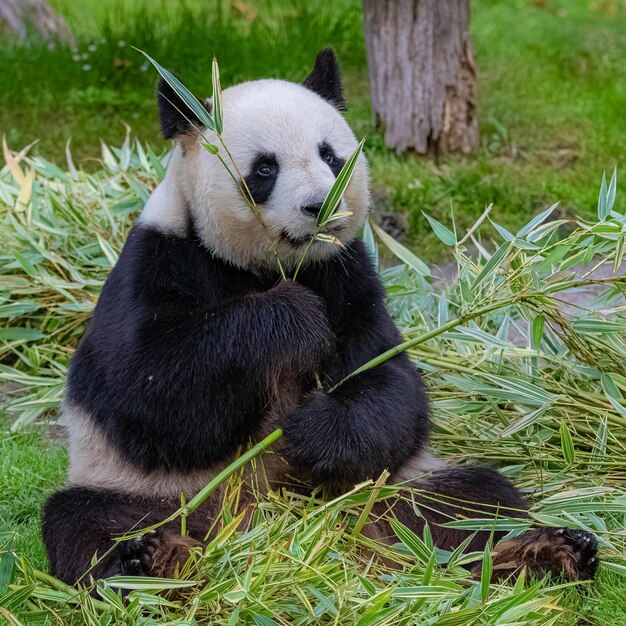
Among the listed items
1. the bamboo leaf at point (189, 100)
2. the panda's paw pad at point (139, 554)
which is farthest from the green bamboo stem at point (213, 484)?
the bamboo leaf at point (189, 100)

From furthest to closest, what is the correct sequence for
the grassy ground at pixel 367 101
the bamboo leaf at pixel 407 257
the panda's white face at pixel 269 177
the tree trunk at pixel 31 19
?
the tree trunk at pixel 31 19 < the grassy ground at pixel 367 101 < the bamboo leaf at pixel 407 257 < the panda's white face at pixel 269 177

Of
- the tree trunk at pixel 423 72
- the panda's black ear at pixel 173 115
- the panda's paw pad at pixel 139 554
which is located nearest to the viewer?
the panda's paw pad at pixel 139 554

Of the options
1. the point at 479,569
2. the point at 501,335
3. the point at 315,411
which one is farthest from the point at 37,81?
the point at 479,569

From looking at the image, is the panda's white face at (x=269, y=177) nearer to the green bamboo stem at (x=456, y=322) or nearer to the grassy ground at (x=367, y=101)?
the green bamboo stem at (x=456, y=322)

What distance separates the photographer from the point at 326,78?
11.6ft

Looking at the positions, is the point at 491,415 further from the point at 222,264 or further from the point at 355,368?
the point at 222,264

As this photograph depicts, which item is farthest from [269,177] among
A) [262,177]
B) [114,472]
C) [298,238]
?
[114,472]

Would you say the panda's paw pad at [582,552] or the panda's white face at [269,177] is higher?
the panda's white face at [269,177]

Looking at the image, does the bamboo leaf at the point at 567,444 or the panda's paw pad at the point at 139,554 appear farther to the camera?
the bamboo leaf at the point at 567,444

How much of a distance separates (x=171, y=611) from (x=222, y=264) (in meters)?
1.11

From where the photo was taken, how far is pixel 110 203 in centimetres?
538

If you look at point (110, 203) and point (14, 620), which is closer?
point (14, 620)

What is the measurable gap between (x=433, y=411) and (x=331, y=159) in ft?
4.07

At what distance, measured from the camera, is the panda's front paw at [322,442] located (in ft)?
10.2
